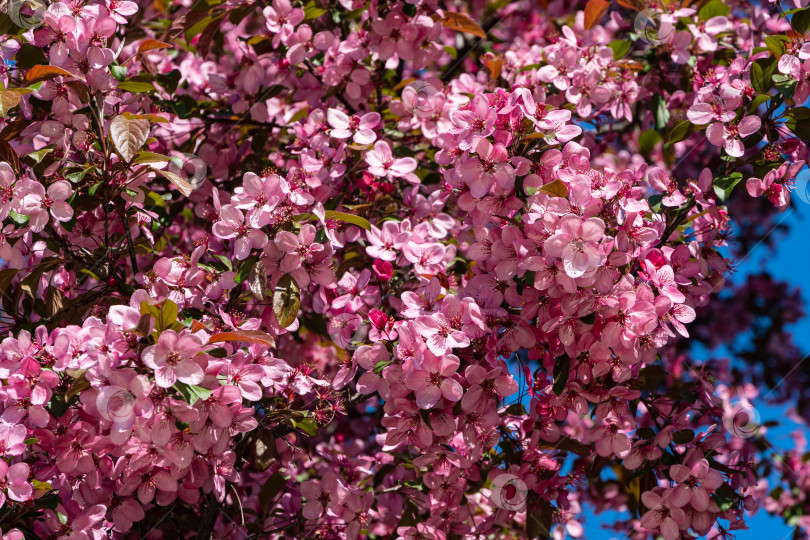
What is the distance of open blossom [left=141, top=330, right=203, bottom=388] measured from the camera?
1587mm

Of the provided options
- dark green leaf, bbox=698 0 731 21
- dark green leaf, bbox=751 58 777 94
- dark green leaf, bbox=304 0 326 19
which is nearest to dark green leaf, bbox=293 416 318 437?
dark green leaf, bbox=304 0 326 19

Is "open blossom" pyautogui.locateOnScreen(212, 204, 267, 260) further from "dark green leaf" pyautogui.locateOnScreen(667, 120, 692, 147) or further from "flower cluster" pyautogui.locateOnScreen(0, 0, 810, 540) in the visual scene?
"dark green leaf" pyautogui.locateOnScreen(667, 120, 692, 147)

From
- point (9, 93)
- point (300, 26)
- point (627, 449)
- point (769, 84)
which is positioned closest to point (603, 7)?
point (769, 84)

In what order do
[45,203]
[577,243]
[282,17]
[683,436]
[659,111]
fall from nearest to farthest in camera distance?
[577,243] < [45,203] < [683,436] < [282,17] < [659,111]

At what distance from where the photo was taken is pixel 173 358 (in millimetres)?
1606

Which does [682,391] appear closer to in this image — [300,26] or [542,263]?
[542,263]

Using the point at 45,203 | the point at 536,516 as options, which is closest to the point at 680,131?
the point at 536,516

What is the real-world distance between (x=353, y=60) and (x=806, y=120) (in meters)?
1.43

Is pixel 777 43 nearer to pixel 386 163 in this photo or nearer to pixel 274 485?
pixel 386 163

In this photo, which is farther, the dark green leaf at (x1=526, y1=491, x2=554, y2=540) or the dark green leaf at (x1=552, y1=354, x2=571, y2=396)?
the dark green leaf at (x1=526, y1=491, x2=554, y2=540)

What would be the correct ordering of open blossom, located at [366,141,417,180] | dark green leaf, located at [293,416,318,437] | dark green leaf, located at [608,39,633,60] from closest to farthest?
1. dark green leaf, located at [293,416,318,437]
2. open blossom, located at [366,141,417,180]
3. dark green leaf, located at [608,39,633,60]

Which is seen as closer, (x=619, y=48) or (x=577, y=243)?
(x=577, y=243)

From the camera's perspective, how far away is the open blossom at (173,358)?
62.5 inches

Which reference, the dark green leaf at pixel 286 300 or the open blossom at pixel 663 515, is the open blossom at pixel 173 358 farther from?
the open blossom at pixel 663 515
